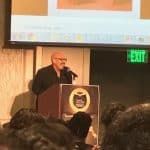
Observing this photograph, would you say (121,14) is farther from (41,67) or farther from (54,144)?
(54,144)

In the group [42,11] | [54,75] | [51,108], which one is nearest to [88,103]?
[51,108]

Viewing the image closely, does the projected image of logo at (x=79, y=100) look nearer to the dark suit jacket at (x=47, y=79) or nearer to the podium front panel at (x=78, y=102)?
the podium front panel at (x=78, y=102)

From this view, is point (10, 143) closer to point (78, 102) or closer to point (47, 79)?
point (78, 102)

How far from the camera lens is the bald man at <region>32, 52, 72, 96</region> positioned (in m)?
4.84

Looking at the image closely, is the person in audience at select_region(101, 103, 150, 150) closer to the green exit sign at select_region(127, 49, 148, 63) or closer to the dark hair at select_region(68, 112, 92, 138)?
the dark hair at select_region(68, 112, 92, 138)

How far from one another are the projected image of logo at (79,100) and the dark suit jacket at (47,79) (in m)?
1.76

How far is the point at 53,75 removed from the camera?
4941 mm

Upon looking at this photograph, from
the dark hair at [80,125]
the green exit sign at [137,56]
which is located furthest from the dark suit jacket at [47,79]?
the dark hair at [80,125]

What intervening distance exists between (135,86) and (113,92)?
0.87ft

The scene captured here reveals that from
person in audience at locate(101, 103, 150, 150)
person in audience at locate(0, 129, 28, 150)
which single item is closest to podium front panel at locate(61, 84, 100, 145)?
person in audience at locate(101, 103, 150, 150)

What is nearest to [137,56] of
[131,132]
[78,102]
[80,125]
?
[78,102]

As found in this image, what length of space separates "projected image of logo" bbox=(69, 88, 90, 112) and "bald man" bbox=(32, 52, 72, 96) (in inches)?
69.4

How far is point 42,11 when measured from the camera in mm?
5094

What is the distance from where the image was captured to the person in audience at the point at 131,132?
967mm
